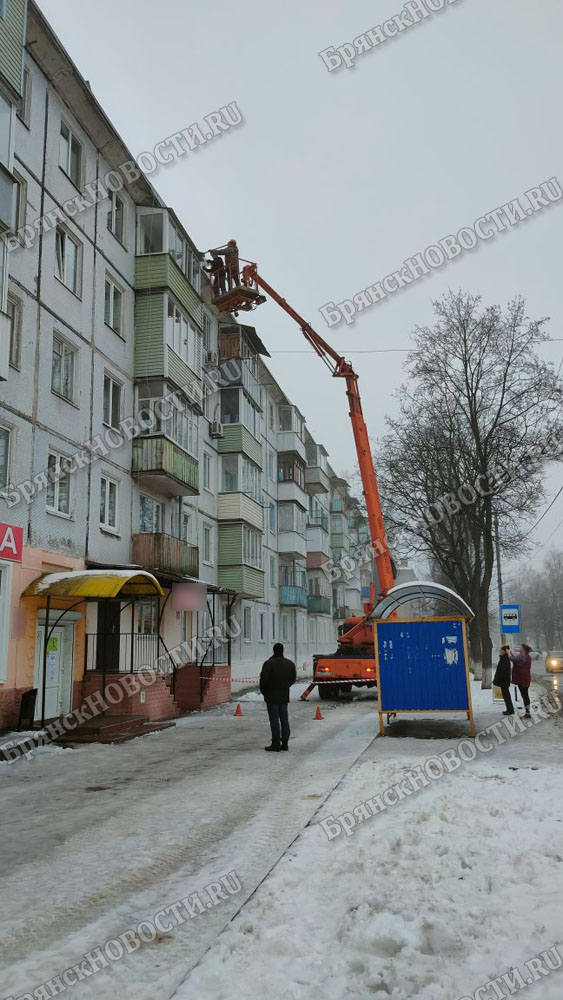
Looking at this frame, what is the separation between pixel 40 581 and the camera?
592 inches

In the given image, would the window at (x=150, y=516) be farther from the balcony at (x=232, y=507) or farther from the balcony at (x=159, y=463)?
the balcony at (x=232, y=507)

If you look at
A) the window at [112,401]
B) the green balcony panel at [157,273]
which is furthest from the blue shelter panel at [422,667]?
the green balcony panel at [157,273]

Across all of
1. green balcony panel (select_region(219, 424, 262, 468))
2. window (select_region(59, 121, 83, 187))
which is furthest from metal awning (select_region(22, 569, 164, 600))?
green balcony panel (select_region(219, 424, 262, 468))

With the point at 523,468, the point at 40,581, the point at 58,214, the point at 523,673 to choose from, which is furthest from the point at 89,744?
the point at 523,468

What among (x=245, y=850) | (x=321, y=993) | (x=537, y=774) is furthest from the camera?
(x=537, y=774)

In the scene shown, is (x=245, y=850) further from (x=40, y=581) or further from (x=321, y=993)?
(x=40, y=581)

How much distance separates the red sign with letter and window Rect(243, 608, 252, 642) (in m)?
17.9

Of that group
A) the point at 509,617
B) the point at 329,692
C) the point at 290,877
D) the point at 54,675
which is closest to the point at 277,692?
the point at 54,675

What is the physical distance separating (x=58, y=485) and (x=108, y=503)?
263 cm

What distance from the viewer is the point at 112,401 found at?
2028 cm

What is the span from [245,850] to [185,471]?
642 inches

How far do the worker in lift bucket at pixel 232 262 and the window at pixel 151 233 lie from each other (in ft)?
6.04

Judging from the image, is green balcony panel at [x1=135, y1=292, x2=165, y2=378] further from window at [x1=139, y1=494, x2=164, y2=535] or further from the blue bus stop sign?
the blue bus stop sign

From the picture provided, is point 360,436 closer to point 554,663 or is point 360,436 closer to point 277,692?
point 277,692
